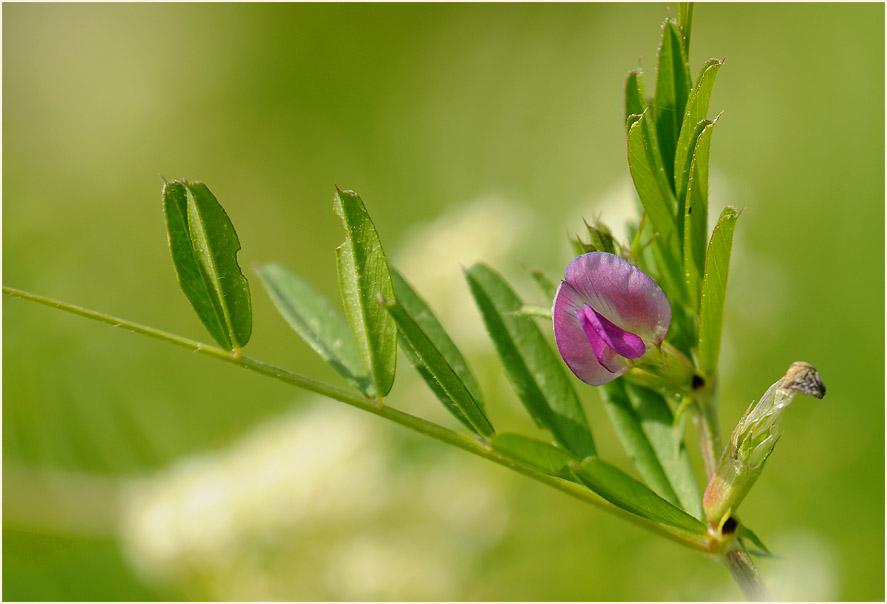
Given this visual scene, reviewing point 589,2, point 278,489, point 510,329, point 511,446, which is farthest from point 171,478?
point 589,2

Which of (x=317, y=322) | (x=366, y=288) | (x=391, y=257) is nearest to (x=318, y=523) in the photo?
(x=317, y=322)

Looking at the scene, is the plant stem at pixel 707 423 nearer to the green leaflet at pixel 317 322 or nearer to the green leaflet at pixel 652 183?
the green leaflet at pixel 652 183

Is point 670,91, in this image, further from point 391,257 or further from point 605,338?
point 391,257

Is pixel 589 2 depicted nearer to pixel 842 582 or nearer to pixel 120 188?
pixel 120 188

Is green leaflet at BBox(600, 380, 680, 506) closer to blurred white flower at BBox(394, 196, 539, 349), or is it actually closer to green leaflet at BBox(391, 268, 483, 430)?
green leaflet at BBox(391, 268, 483, 430)

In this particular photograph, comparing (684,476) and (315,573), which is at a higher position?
(684,476)

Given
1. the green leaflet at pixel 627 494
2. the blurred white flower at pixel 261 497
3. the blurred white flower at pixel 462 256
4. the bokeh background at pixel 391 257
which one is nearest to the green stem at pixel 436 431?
the green leaflet at pixel 627 494
